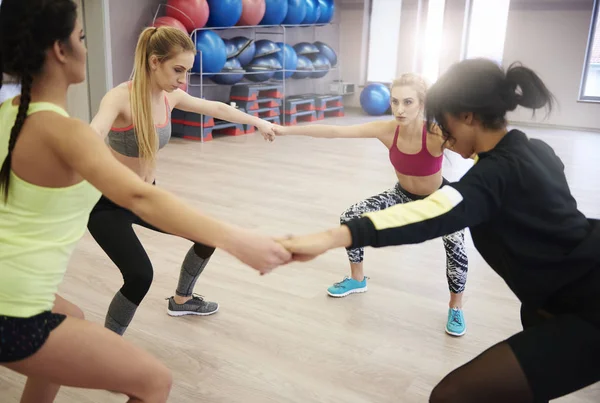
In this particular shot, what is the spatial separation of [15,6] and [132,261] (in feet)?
3.57

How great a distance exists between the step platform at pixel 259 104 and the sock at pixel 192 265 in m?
5.30

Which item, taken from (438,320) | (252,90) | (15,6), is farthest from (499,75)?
(252,90)

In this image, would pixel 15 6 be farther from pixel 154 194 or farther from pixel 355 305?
pixel 355 305

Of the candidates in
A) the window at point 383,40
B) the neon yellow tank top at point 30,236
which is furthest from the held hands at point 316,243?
the window at point 383,40

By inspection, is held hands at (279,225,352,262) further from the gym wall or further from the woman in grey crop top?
the gym wall

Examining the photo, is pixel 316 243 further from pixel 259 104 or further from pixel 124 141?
pixel 259 104

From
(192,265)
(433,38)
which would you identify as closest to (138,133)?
(192,265)

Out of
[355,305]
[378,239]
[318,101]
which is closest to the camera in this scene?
[378,239]

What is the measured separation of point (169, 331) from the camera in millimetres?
2646

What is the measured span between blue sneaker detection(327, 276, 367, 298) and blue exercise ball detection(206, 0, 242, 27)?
188 inches

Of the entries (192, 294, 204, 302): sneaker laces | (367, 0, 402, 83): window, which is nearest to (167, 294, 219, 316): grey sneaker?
(192, 294, 204, 302): sneaker laces

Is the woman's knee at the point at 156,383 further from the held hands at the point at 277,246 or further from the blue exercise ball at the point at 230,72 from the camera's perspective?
the blue exercise ball at the point at 230,72

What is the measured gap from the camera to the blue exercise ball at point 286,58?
26.6ft

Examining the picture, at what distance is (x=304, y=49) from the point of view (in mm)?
8812
